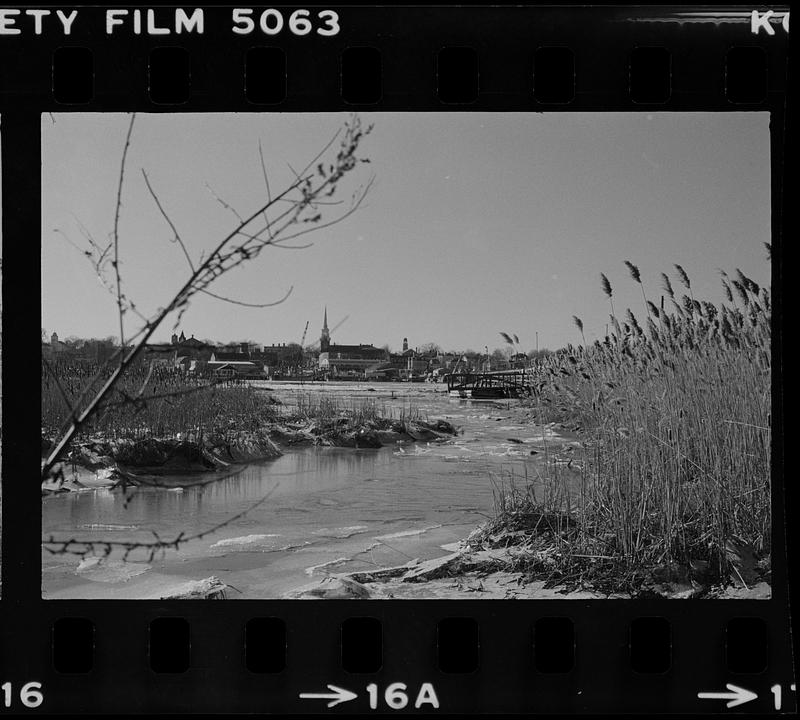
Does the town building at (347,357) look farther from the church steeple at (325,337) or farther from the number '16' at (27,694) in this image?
the number '16' at (27,694)

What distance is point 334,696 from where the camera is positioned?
2283mm

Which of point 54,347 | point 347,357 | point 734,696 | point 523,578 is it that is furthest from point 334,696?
point 54,347

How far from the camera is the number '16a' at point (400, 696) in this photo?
227 cm

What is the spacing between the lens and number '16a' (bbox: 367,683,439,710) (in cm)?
227

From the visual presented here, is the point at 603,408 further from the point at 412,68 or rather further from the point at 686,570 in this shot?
the point at 412,68

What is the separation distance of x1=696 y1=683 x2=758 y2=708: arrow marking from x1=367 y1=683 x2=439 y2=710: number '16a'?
95 centimetres

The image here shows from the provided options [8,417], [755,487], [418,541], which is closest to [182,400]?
[8,417]

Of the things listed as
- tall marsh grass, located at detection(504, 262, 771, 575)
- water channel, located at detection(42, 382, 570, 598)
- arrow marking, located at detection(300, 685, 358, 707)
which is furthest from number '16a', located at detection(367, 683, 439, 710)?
tall marsh grass, located at detection(504, 262, 771, 575)

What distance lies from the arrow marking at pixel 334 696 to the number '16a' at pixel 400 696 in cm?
6

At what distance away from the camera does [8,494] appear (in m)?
2.36

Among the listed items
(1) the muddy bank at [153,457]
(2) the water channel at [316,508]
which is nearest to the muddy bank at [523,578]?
(2) the water channel at [316,508]

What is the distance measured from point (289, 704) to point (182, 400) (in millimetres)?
1171

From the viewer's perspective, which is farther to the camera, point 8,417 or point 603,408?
point 603,408

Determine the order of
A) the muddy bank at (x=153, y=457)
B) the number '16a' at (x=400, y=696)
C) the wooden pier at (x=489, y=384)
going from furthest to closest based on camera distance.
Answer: the wooden pier at (x=489, y=384), the muddy bank at (x=153, y=457), the number '16a' at (x=400, y=696)
